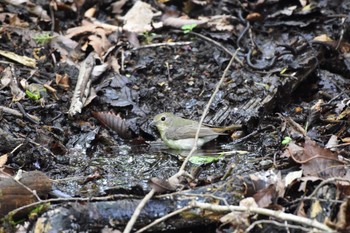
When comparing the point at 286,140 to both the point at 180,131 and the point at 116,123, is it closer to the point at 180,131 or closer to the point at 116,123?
the point at 180,131

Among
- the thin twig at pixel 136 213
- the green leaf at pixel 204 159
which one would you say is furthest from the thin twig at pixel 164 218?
the green leaf at pixel 204 159

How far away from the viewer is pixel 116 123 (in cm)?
671

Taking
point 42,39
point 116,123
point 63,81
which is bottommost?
point 116,123

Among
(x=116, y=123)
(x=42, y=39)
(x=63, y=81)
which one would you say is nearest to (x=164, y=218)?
(x=116, y=123)

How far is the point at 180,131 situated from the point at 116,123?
0.76 metres

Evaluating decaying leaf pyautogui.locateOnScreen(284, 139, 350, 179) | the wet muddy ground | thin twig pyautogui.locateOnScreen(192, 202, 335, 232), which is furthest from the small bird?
thin twig pyautogui.locateOnScreen(192, 202, 335, 232)

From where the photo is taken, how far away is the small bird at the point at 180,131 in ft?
20.9

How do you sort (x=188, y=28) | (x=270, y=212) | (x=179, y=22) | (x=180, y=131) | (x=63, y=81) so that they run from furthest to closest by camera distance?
1. (x=179, y=22)
2. (x=188, y=28)
3. (x=63, y=81)
4. (x=180, y=131)
5. (x=270, y=212)

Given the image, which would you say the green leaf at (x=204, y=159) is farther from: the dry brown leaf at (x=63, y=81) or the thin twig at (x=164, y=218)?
the dry brown leaf at (x=63, y=81)

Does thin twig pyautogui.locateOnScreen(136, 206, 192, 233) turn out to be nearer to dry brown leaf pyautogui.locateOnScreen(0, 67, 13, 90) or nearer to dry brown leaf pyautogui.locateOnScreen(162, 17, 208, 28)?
dry brown leaf pyautogui.locateOnScreen(0, 67, 13, 90)

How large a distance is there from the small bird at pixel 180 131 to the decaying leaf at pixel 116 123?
33 cm

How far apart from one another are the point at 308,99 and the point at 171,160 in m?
2.25

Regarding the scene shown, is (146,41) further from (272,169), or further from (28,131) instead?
(272,169)

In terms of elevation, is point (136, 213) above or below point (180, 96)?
above
